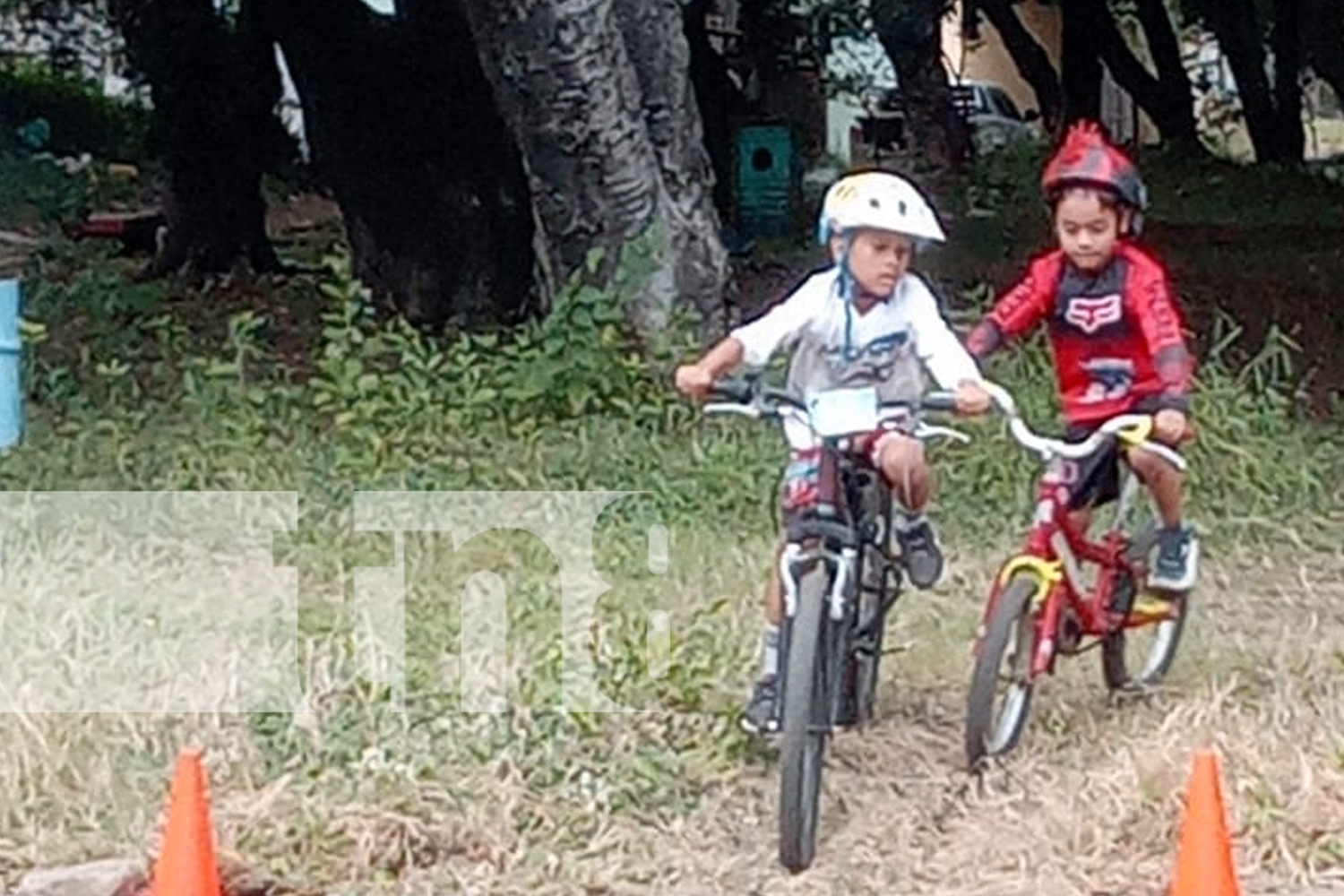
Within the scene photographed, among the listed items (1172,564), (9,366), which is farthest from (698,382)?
(9,366)

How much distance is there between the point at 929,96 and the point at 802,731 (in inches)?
829

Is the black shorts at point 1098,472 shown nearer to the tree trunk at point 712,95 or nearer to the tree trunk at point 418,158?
the tree trunk at point 418,158

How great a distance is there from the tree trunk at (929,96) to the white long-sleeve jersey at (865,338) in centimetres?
1613

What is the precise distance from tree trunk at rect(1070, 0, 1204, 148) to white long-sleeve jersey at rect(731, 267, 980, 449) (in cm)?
1980

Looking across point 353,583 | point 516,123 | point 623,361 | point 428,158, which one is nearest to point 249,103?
point 428,158

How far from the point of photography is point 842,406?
226 inches

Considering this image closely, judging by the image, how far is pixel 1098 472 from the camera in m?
6.34

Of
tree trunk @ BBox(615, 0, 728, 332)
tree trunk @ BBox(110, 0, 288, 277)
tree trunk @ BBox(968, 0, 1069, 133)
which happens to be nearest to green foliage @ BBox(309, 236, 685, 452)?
tree trunk @ BBox(615, 0, 728, 332)

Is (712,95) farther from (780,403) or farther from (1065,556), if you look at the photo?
(780,403)

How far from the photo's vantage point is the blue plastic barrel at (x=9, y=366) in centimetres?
834

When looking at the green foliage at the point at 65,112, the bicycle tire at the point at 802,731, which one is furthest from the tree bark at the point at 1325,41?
the bicycle tire at the point at 802,731

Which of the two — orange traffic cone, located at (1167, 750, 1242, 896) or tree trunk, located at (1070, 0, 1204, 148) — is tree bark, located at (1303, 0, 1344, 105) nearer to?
tree trunk, located at (1070, 0, 1204, 148)

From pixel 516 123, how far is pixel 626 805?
18.3 feet

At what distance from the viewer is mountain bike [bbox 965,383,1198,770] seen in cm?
603
